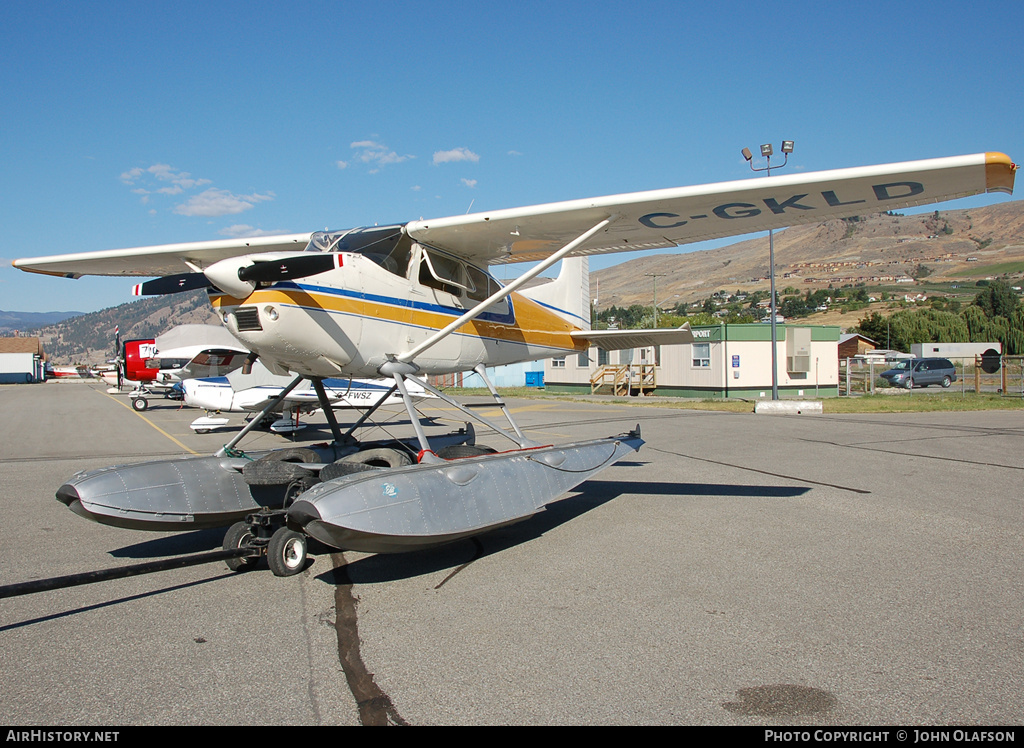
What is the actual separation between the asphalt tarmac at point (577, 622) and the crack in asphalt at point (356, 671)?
16 mm

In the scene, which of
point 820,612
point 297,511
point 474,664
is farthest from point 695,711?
point 297,511

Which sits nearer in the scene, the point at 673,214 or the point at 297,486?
the point at 297,486

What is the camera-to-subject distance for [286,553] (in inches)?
217

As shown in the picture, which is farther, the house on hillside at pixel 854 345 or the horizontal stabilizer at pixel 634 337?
the house on hillside at pixel 854 345

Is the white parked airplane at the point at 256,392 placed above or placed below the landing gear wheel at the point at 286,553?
above

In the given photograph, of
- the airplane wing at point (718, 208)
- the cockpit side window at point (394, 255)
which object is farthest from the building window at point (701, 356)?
the cockpit side window at point (394, 255)

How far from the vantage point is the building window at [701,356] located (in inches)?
1234

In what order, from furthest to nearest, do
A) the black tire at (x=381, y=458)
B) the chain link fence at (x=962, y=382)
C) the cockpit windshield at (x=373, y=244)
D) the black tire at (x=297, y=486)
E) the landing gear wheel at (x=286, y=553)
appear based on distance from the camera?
the chain link fence at (x=962, y=382)
the cockpit windshield at (x=373, y=244)
the black tire at (x=381, y=458)
the black tire at (x=297, y=486)
the landing gear wheel at (x=286, y=553)

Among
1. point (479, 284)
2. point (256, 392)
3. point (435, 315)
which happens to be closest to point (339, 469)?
point (435, 315)

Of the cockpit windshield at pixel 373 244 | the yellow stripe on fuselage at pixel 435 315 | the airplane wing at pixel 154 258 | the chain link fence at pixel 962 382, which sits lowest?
the chain link fence at pixel 962 382

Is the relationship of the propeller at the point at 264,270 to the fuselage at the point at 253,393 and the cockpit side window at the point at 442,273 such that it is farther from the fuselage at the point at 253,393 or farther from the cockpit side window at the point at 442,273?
the fuselage at the point at 253,393

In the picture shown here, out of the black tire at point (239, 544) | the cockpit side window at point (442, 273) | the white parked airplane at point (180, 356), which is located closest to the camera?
the black tire at point (239, 544)

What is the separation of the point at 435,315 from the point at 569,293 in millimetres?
4631

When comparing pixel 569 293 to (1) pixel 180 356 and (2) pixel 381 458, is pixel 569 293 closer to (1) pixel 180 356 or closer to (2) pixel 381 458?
(2) pixel 381 458
